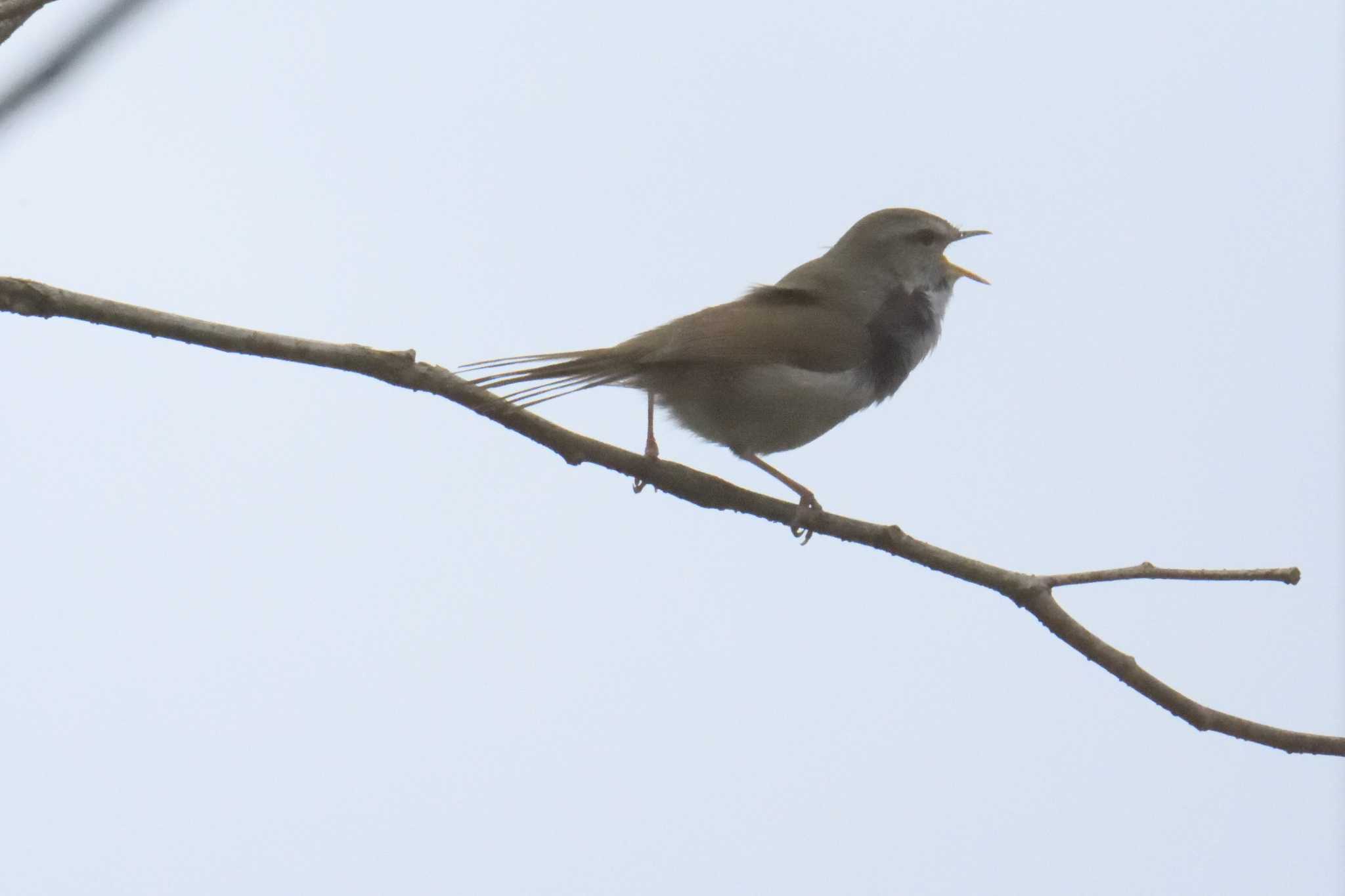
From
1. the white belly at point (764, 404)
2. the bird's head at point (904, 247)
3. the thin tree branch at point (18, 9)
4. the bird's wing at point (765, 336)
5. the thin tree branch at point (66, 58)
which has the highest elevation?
the bird's head at point (904, 247)

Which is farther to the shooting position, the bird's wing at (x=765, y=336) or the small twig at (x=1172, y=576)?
the bird's wing at (x=765, y=336)

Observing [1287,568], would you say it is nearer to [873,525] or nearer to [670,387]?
[873,525]

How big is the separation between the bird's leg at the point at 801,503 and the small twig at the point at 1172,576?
74cm

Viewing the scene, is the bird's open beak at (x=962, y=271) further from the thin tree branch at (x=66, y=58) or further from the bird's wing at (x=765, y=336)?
the thin tree branch at (x=66, y=58)

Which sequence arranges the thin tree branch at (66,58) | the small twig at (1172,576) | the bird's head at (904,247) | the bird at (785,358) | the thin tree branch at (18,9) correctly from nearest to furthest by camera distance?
1. the thin tree branch at (66,58)
2. the thin tree branch at (18,9)
3. the small twig at (1172,576)
4. the bird at (785,358)
5. the bird's head at (904,247)

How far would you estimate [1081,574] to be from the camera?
13.7ft

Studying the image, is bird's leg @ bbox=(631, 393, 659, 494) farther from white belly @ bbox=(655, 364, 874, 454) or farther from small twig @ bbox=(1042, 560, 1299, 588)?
small twig @ bbox=(1042, 560, 1299, 588)

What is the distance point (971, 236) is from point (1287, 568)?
11.9 ft

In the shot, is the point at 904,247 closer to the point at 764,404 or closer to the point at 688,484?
the point at 764,404

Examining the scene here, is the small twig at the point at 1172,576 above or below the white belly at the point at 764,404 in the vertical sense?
below

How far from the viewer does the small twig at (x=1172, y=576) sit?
391 centimetres

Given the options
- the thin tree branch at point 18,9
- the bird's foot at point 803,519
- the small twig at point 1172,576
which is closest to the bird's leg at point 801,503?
the bird's foot at point 803,519

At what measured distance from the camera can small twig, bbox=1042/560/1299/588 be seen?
12.8ft

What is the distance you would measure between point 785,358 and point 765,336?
118 millimetres
